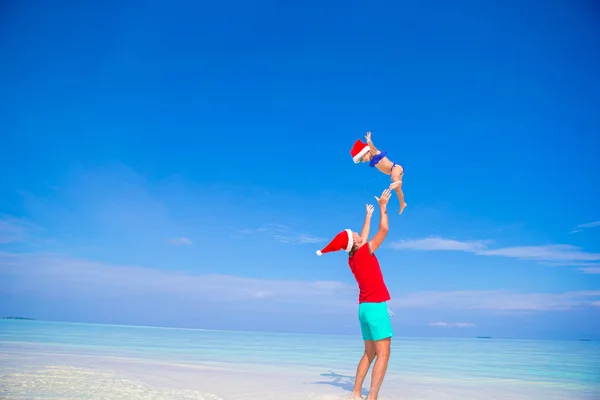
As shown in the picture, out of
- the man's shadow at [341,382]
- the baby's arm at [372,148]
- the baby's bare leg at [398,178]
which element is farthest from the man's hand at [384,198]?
the man's shadow at [341,382]

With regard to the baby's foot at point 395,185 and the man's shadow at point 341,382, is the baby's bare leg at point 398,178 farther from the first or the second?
the man's shadow at point 341,382

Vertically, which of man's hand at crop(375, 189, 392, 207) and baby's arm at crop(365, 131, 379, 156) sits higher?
baby's arm at crop(365, 131, 379, 156)

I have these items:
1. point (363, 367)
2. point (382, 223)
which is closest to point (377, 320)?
point (363, 367)

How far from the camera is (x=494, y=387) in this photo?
7.45m

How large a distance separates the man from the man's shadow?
116 cm

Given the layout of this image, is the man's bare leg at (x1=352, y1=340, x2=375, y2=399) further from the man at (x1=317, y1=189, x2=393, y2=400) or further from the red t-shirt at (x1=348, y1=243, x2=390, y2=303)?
the red t-shirt at (x1=348, y1=243, x2=390, y2=303)

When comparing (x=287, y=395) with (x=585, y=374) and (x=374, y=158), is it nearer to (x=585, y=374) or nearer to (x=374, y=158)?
(x=374, y=158)

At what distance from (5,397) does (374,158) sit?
529cm

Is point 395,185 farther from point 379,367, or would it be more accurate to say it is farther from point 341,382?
point 341,382

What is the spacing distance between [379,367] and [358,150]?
2.76m

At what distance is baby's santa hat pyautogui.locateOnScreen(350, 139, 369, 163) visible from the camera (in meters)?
6.17

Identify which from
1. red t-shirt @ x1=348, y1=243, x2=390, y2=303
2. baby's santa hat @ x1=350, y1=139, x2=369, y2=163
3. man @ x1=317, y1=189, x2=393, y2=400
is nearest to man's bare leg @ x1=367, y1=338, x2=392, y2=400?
man @ x1=317, y1=189, x2=393, y2=400

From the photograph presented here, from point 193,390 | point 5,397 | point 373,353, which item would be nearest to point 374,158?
point 373,353

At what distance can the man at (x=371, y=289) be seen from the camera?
17.4 ft
